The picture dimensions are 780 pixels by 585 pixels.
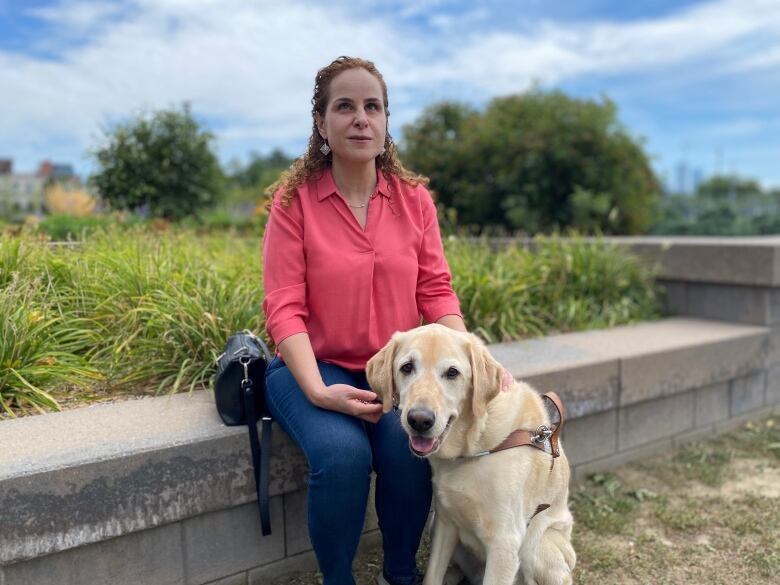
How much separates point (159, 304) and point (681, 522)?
3089 millimetres

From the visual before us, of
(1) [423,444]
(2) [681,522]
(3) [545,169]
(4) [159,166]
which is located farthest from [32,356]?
(3) [545,169]

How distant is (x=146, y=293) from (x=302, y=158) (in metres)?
1.59

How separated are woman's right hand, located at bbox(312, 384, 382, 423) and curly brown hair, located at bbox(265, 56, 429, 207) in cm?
81

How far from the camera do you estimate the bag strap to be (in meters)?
2.64

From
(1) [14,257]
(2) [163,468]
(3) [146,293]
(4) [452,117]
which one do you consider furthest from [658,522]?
(4) [452,117]

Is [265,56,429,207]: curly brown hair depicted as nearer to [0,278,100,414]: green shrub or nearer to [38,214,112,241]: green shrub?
[0,278,100,414]: green shrub

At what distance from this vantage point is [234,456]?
268 centimetres

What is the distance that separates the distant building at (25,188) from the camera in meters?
10.5

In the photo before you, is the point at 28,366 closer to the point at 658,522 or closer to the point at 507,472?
the point at 507,472

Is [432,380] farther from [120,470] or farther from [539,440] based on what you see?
[120,470]

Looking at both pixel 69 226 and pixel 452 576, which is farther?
pixel 69 226

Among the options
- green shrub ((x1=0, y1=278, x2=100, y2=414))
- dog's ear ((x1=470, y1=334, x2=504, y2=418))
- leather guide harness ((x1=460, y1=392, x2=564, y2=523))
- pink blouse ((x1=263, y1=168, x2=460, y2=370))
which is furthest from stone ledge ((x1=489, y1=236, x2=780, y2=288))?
green shrub ((x1=0, y1=278, x2=100, y2=414))

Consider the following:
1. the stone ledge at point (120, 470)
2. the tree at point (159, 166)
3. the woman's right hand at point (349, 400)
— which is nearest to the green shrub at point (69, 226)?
the tree at point (159, 166)

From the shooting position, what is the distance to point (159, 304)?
148 inches
